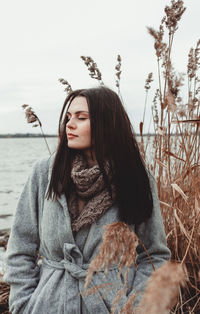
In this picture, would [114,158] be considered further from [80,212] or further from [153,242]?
[153,242]

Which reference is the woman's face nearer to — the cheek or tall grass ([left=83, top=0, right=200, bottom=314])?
the cheek

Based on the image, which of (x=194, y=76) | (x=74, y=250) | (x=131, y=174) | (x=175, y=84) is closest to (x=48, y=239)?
(x=74, y=250)

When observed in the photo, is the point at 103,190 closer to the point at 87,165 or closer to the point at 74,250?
the point at 87,165

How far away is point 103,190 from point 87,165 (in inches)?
6.3

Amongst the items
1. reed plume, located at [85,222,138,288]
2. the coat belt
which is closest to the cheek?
the coat belt

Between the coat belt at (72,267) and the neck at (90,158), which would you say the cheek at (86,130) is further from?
the coat belt at (72,267)

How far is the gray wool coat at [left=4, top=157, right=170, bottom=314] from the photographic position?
133 centimetres

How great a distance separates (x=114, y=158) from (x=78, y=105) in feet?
1.06

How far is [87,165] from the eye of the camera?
1513 millimetres

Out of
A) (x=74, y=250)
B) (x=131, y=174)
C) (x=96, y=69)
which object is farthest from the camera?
(x=96, y=69)

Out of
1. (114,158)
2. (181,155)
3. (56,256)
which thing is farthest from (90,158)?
(181,155)

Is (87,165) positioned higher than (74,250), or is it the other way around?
(87,165)

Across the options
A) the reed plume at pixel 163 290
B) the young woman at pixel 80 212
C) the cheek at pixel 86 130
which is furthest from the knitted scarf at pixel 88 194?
the reed plume at pixel 163 290

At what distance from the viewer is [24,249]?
144 cm
